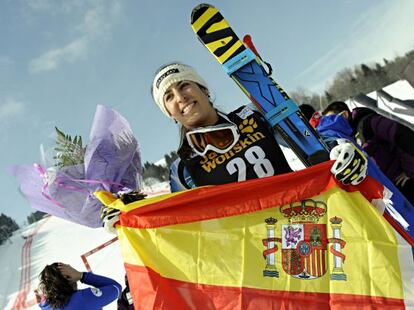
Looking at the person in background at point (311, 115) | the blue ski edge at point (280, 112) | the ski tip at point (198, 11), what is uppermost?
the ski tip at point (198, 11)

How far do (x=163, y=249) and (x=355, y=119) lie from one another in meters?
2.41

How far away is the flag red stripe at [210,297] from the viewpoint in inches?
88.4

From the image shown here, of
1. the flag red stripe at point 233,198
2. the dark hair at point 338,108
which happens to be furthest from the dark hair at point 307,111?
the flag red stripe at point 233,198

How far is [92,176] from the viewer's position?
3.37 m

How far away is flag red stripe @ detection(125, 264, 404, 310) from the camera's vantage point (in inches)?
88.4

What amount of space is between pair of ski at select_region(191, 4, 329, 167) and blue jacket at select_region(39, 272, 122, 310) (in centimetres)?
236

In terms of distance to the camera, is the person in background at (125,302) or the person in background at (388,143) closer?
the person in background at (388,143)

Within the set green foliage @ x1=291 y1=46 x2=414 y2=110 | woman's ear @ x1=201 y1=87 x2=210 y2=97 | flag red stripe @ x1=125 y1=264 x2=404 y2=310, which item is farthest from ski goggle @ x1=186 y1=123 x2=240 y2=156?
green foliage @ x1=291 y1=46 x2=414 y2=110

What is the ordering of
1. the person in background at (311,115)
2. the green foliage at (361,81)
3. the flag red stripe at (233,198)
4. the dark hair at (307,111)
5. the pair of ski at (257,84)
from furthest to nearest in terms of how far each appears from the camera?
the green foliage at (361,81) < the dark hair at (307,111) < the person in background at (311,115) < the pair of ski at (257,84) < the flag red stripe at (233,198)

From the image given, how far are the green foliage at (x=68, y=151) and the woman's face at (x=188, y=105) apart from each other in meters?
1.25

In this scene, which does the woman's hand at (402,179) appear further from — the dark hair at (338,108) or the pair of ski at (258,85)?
the pair of ski at (258,85)

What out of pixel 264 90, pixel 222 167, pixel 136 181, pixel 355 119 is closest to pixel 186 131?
pixel 222 167

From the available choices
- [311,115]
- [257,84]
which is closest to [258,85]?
[257,84]

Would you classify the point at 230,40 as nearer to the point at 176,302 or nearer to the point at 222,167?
the point at 222,167
